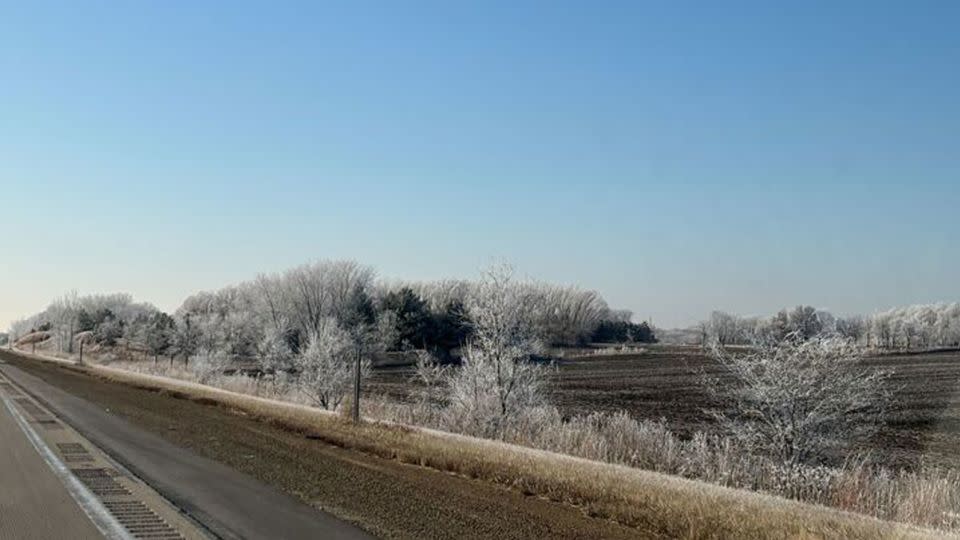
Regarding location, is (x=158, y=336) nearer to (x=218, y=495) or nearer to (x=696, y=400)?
(x=696, y=400)

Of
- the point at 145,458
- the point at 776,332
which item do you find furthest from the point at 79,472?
the point at 776,332

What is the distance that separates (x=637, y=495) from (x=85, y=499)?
23.4ft

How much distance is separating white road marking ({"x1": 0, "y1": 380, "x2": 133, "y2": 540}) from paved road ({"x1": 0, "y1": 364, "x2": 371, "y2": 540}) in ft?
2.84

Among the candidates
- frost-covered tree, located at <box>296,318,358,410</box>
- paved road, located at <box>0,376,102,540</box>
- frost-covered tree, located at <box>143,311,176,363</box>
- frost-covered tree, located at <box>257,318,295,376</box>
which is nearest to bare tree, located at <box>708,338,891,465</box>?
paved road, located at <box>0,376,102,540</box>

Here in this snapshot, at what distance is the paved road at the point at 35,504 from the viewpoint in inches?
347

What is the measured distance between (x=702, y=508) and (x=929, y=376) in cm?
6182

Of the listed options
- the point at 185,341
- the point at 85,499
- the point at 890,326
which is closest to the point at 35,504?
the point at 85,499

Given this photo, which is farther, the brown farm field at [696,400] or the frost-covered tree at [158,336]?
the frost-covered tree at [158,336]

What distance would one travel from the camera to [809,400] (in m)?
20.2

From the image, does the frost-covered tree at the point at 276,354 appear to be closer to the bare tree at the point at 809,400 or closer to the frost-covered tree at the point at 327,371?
the frost-covered tree at the point at 327,371

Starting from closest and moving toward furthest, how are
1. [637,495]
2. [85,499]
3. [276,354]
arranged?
[85,499] < [637,495] < [276,354]

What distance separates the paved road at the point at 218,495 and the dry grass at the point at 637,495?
11.6ft

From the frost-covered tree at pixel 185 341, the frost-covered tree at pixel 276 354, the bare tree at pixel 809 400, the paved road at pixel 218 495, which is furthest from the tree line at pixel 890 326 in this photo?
the frost-covered tree at pixel 185 341

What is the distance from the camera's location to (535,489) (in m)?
12.6
